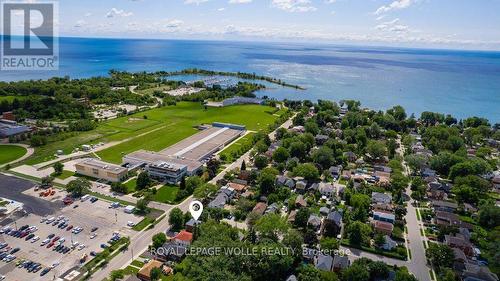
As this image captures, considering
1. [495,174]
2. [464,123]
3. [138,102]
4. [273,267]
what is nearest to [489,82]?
[464,123]

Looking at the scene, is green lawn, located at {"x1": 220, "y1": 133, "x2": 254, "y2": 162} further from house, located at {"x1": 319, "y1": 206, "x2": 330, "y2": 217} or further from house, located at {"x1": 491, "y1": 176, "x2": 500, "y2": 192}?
house, located at {"x1": 491, "y1": 176, "x2": 500, "y2": 192}

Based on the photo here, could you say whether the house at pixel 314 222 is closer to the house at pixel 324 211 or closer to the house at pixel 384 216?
the house at pixel 324 211

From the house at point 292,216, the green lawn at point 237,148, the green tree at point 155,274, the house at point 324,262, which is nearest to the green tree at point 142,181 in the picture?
the green lawn at point 237,148

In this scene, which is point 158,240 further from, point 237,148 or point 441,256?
point 237,148

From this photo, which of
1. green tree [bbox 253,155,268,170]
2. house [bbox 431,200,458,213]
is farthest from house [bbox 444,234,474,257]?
green tree [bbox 253,155,268,170]

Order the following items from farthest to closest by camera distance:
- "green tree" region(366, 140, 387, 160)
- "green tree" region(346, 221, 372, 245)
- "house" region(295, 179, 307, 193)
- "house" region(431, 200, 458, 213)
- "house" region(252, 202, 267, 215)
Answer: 1. "green tree" region(366, 140, 387, 160)
2. "house" region(295, 179, 307, 193)
3. "house" region(431, 200, 458, 213)
4. "house" region(252, 202, 267, 215)
5. "green tree" region(346, 221, 372, 245)

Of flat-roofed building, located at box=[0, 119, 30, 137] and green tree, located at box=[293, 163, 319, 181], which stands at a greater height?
green tree, located at box=[293, 163, 319, 181]
